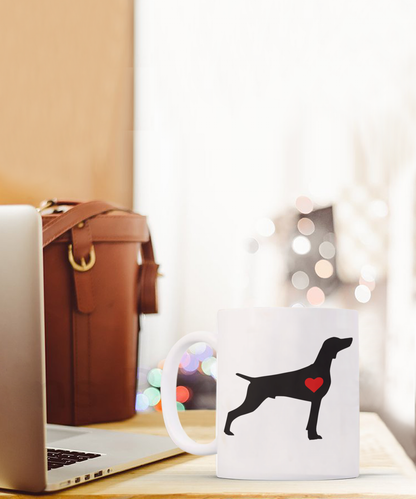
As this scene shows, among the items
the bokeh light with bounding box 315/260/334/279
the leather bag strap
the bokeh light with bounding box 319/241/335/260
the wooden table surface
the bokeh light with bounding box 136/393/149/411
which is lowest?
the bokeh light with bounding box 136/393/149/411

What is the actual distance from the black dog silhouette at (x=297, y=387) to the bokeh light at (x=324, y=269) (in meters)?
1.23

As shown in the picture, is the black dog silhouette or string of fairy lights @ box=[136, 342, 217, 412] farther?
string of fairy lights @ box=[136, 342, 217, 412]

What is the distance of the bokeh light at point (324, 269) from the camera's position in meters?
1.70

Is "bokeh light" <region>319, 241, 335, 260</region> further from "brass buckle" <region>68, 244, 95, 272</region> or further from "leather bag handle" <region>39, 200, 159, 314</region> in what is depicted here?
"brass buckle" <region>68, 244, 95, 272</region>

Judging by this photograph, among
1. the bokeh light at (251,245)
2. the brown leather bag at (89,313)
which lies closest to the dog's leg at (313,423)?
the brown leather bag at (89,313)

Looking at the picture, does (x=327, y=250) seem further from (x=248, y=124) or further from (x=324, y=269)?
(x=248, y=124)

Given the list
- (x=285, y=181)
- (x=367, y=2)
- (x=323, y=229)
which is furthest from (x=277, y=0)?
(x=323, y=229)

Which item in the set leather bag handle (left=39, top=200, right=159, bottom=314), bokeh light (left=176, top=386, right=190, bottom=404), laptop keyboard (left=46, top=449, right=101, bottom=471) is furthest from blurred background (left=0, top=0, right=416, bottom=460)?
laptop keyboard (left=46, top=449, right=101, bottom=471)

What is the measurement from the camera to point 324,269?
1.70 meters

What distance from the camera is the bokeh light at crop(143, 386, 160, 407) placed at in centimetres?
154

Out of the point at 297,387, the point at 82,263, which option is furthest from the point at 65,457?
the point at 82,263

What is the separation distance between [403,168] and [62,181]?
0.89 m

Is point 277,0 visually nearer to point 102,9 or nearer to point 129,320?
point 102,9

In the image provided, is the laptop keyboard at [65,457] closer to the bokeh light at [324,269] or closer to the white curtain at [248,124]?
the white curtain at [248,124]
